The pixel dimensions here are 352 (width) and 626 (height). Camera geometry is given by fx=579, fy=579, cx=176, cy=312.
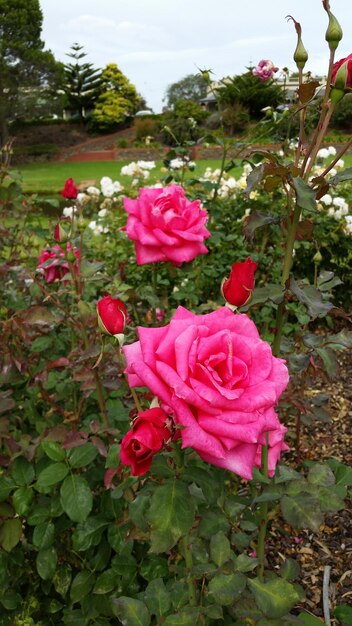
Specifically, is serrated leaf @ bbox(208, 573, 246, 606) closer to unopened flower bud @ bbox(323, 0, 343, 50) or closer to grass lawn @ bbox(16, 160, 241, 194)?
unopened flower bud @ bbox(323, 0, 343, 50)

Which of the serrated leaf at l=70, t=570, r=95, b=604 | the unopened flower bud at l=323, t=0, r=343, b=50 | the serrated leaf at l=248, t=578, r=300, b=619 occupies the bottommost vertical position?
the serrated leaf at l=70, t=570, r=95, b=604

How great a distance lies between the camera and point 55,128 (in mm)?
24719

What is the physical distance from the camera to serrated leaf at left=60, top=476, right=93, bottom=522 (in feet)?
3.18

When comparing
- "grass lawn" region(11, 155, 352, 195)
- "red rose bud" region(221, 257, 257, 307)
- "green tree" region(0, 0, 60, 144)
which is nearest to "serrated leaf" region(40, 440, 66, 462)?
"red rose bud" region(221, 257, 257, 307)

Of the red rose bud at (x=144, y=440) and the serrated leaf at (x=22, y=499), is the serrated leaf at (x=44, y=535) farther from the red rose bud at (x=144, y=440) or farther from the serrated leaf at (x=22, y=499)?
the red rose bud at (x=144, y=440)

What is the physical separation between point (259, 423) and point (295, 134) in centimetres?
263

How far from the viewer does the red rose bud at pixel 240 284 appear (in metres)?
0.73

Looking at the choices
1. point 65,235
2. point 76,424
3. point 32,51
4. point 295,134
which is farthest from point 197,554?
point 32,51

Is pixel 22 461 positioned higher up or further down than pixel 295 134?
further down

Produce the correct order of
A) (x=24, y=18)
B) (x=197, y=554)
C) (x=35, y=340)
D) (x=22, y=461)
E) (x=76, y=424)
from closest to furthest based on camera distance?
(x=197, y=554), (x=22, y=461), (x=76, y=424), (x=35, y=340), (x=24, y=18)

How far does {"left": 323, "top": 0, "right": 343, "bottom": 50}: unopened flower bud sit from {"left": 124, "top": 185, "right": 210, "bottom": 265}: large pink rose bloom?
45cm

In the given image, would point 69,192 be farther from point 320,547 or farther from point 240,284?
point 320,547

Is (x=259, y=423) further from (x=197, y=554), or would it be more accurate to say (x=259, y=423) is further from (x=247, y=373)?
(x=197, y=554)

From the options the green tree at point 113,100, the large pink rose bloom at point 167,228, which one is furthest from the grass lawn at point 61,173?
the large pink rose bloom at point 167,228
